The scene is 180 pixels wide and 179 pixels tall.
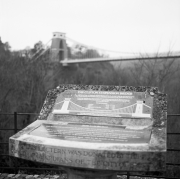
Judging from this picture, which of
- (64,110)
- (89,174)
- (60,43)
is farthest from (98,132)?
(60,43)

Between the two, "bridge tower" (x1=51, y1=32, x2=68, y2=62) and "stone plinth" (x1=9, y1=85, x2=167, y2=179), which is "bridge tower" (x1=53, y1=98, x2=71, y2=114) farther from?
"bridge tower" (x1=51, y1=32, x2=68, y2=62)

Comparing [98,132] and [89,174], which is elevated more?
[98,132]

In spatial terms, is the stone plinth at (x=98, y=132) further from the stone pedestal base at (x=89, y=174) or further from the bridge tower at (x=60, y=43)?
the bridge tower at (x=60, y=43)

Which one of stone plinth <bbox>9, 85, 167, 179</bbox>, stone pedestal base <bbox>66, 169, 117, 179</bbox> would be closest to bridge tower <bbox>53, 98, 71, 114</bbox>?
Result: stone plinth <bbox>9, 85, 167, 179</bbox>

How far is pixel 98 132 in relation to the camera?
2.64 metres

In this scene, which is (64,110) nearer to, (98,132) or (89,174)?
(98,132)

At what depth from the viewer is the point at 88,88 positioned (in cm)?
333

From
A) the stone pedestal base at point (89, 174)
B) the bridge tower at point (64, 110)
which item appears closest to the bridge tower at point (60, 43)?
the bridge tower at point (64, 110)

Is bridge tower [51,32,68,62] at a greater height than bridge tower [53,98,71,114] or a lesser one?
greater

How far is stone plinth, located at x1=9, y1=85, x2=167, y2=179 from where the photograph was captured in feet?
7.30

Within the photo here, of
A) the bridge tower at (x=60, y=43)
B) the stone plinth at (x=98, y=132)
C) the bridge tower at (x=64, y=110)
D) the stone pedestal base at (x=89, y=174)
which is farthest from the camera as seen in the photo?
the bridge tower at (x=60, y=43)

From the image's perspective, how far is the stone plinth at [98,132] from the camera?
7.30ft

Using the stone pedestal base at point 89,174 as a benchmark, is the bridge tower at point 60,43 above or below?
above

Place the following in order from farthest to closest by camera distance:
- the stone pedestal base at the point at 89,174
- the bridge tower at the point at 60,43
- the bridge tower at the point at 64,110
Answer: the bridge tower at the point at 60,43, the bridge tower at the point at 64,110, the stone pedestal base at the point at 89,174
